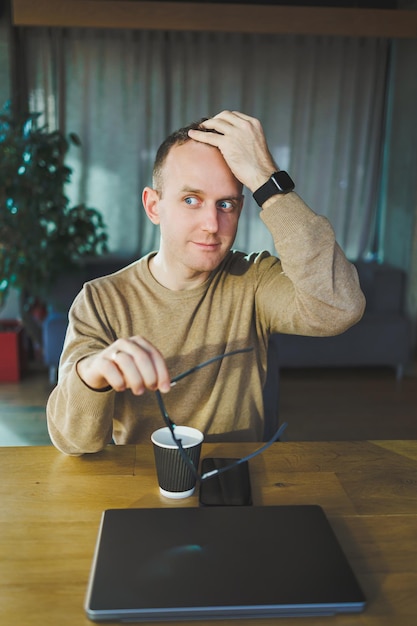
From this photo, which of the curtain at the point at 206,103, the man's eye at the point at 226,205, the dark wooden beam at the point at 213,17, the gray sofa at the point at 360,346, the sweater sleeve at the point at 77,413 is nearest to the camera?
the sweater sleeve at the point at 77,413

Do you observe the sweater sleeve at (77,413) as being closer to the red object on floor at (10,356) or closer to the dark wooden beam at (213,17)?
the red object on floor at (10,356)

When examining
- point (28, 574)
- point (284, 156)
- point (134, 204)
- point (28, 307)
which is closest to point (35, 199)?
point (28, 307)

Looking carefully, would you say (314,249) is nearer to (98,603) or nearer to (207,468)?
(207,468)

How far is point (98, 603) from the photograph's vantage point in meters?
0.65

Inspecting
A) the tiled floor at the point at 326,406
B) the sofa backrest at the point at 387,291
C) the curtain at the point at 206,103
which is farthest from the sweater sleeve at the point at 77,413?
the curtain at the point at 206,103

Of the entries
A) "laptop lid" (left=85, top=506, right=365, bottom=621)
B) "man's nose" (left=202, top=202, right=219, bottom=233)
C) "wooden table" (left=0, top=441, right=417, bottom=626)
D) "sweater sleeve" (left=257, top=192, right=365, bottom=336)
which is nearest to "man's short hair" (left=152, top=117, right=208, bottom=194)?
"man's nose" (left=202, top=202, right=219, bottom=233)

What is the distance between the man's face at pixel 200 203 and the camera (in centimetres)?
120

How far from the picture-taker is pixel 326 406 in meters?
3.37

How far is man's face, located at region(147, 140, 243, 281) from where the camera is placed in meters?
1.20

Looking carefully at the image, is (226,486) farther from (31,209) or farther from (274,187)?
(31,209)

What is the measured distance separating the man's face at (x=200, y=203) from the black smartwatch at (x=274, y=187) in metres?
0.08

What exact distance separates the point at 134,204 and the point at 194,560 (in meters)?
4.05

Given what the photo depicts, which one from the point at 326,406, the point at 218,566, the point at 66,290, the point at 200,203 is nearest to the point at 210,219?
the point at 200,203

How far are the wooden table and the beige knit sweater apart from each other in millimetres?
189
